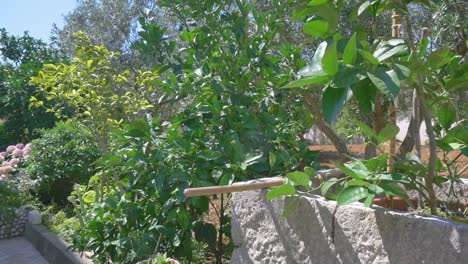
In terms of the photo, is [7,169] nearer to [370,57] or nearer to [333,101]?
[333,101]

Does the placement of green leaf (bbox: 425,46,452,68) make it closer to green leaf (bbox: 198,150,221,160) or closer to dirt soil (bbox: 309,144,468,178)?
green leaf (bbox: 198,150,221,160)

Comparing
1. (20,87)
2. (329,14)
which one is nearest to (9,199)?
(20,87)

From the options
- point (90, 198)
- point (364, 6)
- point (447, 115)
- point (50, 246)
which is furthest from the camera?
point (50, 246)

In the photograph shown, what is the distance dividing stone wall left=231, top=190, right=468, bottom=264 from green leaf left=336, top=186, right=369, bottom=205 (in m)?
0.14

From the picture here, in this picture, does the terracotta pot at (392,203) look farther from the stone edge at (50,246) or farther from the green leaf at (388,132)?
the stone edge at (50,246)

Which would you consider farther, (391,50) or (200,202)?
(200,202)

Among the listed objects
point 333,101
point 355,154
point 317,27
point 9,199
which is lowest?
point 355,154

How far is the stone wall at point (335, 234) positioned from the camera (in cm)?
206

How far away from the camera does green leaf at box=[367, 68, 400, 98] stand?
1765 millimetres

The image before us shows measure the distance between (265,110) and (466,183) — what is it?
1566 millimetres

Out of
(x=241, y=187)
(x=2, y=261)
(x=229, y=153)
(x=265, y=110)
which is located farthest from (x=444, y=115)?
(x=2, y=261)

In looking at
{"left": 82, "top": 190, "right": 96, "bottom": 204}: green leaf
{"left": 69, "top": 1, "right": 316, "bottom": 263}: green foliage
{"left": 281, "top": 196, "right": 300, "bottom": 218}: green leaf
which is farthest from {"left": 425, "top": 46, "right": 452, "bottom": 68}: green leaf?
{"left": 82, "top": 190, "right": 96, "bottom": 204}: green leaf

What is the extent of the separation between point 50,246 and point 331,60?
560cm

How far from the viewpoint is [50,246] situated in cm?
665
